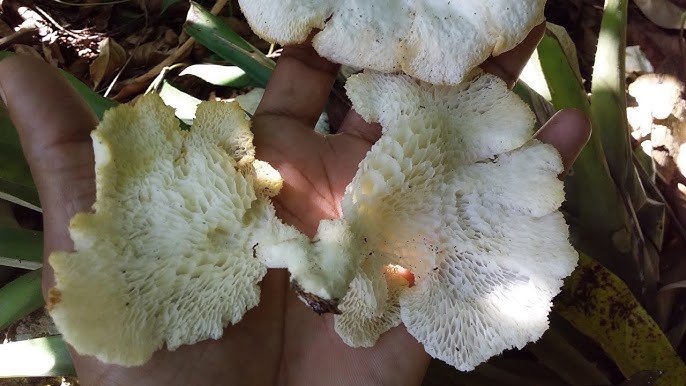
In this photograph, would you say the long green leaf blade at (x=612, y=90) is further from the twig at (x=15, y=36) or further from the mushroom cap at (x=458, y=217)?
the twig at (x=15, y=36)

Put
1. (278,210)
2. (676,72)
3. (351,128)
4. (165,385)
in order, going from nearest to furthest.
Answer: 1. (165,385)
2. (278,210)
3. (351,128)
4. (676,72)

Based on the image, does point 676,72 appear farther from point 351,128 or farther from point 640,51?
point 351,128

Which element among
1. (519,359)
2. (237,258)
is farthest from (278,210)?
(519,359)

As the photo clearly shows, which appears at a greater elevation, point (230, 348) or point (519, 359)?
point (230, 348)

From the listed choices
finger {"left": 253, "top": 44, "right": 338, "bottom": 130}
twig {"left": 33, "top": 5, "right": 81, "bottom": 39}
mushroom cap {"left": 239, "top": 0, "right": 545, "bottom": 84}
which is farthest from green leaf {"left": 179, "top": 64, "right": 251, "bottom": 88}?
mushroom cap {"left": 239, "top": 0, "right": 545, "bottom": 84}

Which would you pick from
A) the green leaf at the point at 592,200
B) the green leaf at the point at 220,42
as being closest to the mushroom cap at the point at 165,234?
the green leaf at the point at 220,42

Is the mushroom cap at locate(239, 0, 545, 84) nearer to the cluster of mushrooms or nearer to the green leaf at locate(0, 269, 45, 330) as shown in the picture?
the cluster of mushrooms

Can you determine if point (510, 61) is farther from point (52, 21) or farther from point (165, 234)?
point (52, 21)

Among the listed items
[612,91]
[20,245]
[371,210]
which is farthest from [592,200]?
[20,245]
